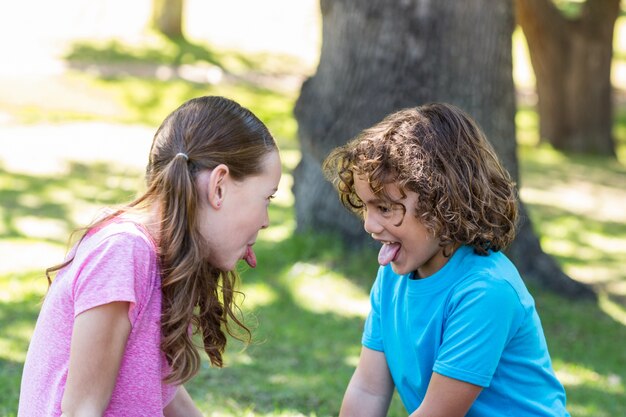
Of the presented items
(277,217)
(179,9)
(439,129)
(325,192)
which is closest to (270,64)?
(179,9)

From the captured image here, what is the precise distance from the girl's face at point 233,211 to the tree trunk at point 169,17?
49.6ft

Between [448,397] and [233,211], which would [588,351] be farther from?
[233,211]

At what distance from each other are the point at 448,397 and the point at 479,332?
0.19 m

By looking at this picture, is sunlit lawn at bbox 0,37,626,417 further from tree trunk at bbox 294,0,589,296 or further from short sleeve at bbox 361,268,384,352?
short sleeve at bbox 361,268,384,352

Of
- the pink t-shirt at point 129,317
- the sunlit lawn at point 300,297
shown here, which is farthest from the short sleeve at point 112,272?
the sunlit lawn at point 300,297

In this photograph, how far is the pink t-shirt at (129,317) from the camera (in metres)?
2.26

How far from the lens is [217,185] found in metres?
2.40

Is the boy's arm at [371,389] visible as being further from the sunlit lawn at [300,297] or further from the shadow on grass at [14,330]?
the shadow on grass at [14,330]

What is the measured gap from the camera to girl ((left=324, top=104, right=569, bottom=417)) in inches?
99.3

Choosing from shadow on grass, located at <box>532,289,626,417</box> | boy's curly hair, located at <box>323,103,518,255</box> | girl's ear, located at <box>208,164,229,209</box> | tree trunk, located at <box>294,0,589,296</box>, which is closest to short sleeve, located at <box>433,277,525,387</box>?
boy's curly hair, located at <box>323,103,518,255</box>

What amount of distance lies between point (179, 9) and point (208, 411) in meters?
14.0

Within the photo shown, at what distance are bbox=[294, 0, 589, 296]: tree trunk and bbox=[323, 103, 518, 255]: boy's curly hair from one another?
3.30m

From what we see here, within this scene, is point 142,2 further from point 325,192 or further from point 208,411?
point 208,411

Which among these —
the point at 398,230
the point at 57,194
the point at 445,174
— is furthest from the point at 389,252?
the point at 57,194
